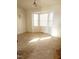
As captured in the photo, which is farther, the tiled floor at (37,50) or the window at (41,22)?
the window at (41,22)

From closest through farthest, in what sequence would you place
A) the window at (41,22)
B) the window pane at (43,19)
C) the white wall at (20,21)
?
the white wall at (20,21) → the window at (41,22) → the window pane at (43,19)

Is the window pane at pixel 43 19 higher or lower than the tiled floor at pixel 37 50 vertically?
higher

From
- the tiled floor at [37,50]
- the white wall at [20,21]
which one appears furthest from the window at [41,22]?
the tiled floor at [37,50]

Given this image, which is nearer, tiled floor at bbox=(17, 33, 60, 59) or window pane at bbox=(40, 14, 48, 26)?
tiled floor at bbox=(17, 33, 60, 59)

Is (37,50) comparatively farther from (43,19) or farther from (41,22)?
(41,22)

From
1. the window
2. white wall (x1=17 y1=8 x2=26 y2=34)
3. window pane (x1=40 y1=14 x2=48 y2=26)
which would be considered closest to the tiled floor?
white wall (x1=17 y1=8 x2=26 y2=34)

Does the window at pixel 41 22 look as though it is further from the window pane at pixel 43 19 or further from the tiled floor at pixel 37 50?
the tiled floor at pixel 37 50

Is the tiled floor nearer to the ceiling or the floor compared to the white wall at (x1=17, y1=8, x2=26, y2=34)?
nearer to the floor

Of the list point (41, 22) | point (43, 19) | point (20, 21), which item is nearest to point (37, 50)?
point (20, 21)

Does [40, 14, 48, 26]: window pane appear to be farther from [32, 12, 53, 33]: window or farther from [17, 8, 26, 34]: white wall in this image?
[17, 8, 26, 34]: white wall
